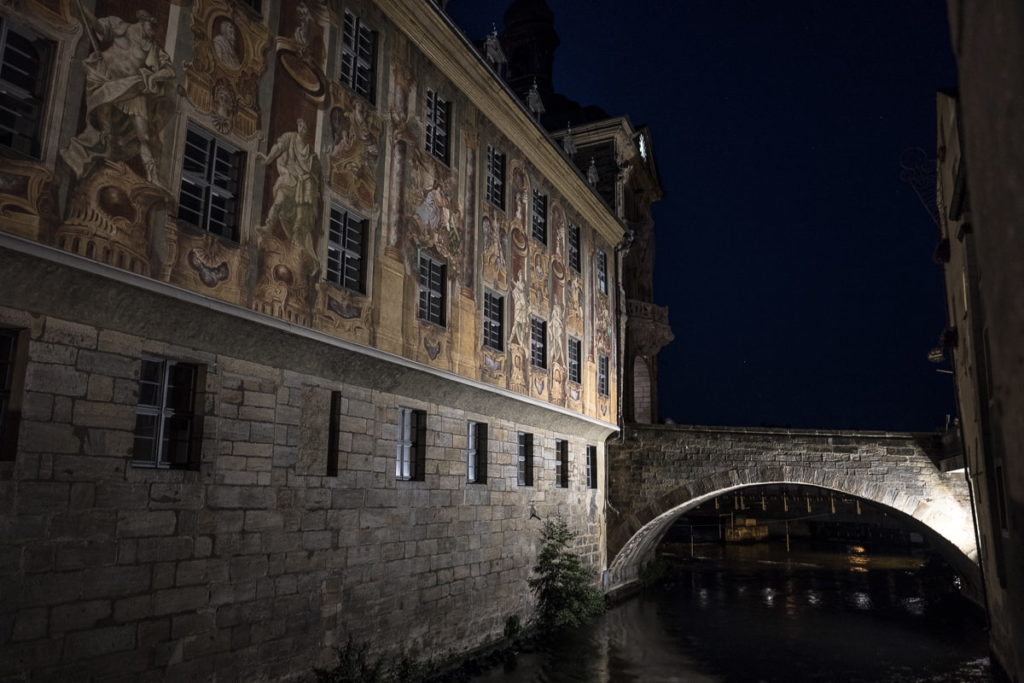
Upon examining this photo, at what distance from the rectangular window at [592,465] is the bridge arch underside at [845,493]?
4.51ft

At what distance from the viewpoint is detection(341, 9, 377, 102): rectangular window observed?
35.3 feet

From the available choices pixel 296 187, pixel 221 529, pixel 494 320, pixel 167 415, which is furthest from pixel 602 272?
pixel 167 415

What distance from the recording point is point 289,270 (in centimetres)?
909

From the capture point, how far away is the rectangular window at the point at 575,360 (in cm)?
1838

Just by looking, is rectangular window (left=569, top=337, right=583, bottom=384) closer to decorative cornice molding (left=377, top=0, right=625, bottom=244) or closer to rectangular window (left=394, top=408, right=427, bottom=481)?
decorative cornice molding (left=377, top=0, right=625, bottom=244)

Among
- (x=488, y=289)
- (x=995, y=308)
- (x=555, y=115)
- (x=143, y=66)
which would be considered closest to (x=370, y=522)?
(x=488, y=289)

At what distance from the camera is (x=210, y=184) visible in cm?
829

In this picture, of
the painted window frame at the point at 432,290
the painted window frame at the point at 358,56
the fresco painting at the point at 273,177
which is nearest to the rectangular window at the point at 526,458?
the fresco painting at the point at 273,177

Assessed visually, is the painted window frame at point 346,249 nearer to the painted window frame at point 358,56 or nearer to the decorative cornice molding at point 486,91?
the painted window frame at point 358,56

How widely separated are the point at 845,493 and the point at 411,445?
12183mm

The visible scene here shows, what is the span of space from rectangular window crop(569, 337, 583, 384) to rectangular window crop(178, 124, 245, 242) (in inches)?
429

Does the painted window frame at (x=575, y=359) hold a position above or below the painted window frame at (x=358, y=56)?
below

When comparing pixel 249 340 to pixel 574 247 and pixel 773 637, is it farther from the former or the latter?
pixel 773 637

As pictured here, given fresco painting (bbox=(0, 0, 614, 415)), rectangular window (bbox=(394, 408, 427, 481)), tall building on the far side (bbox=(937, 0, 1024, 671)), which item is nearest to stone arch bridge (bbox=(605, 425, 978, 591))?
fresco painting (bbox=(0, 0, 614, 415))
